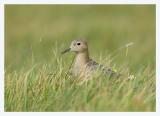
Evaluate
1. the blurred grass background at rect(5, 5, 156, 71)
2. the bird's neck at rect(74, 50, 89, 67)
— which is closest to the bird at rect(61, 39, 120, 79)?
the bird's neck at rect(74, 50, 89, 67)

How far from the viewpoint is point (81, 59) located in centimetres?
1150

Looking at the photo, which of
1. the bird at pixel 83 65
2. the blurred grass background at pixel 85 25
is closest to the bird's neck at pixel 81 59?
the bird at pixel 83 65

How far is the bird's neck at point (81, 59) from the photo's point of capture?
11375mm

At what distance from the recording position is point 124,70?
11211mm

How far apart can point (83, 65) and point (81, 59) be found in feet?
0.62

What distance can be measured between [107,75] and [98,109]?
2.62ft

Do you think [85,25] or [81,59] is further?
[85,25]

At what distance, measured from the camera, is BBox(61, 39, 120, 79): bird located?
35.8ft

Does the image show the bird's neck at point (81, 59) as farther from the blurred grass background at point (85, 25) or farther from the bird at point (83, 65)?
the blurred grass background at point (85, 25)

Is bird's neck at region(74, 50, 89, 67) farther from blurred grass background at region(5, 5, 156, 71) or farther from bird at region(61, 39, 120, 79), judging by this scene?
blurred grass background at region(5, 5, 156, 71)

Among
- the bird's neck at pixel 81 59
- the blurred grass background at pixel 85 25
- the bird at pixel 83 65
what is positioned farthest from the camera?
the blurred grass background at pixel 85 25

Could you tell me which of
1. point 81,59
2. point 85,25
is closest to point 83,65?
point 81,59

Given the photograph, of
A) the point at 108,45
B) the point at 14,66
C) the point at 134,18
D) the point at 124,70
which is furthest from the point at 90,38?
the point at 124,70

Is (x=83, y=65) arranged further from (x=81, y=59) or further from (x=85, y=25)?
(x=85, y=25)
